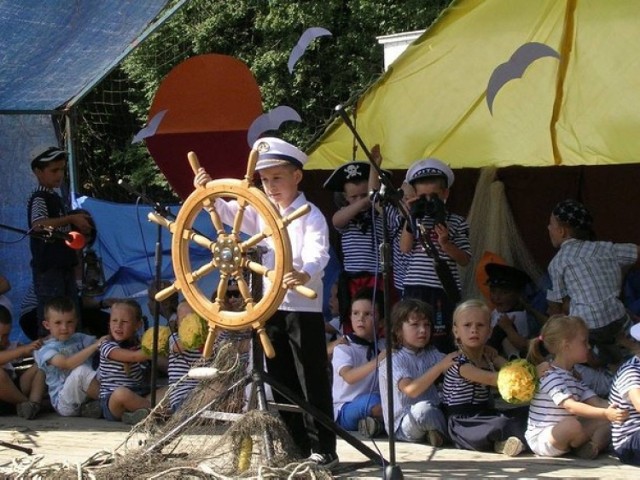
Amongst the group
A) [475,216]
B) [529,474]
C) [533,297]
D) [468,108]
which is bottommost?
[529,474]

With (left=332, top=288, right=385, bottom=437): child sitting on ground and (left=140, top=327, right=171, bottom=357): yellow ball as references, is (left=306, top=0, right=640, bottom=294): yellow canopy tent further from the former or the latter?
(left=140, top=327, right=171, bottom=357): yellow ball

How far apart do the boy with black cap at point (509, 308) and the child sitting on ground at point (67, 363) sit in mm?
2319

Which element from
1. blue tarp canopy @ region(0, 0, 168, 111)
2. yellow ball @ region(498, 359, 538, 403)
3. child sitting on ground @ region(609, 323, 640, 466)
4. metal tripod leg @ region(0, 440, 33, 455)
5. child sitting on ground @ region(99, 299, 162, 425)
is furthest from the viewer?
blue tarp canopy @ region(0, 0, 168, 111)

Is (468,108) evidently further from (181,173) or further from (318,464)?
(318,464)

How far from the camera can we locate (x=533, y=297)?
24.7ft

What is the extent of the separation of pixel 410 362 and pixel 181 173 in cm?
361

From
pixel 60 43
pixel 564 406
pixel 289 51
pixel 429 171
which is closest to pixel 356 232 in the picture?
pixel 429 171

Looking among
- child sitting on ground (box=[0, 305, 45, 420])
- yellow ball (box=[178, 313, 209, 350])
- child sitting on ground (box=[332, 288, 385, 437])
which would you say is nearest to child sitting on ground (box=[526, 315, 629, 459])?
child sitting on ground (box=[332, 288, 385, 437])

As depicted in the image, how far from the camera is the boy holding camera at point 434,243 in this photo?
20.6 feet

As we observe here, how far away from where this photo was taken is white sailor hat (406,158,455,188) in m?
6.45

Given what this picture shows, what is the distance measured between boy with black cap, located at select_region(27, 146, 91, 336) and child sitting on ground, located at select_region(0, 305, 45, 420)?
46 cm

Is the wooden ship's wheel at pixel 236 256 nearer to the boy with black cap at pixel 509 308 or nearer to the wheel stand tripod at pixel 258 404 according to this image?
the wheel stand tripod at pixel 258 404

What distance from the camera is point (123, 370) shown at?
6.70m

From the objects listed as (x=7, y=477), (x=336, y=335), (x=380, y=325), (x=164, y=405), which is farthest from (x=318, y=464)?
(x=336, y=335)
